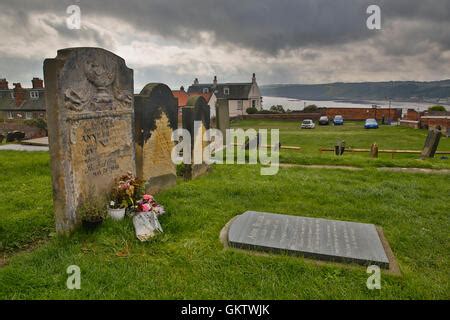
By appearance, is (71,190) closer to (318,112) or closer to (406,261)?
(406,261)

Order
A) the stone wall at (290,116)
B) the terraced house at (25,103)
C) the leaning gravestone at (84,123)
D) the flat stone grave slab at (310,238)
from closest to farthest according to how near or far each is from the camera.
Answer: the flat stone grave slab at (310,238), the leaning gravestone at (84,123), the terraced house at (25,103), the stone wall at (290,116)

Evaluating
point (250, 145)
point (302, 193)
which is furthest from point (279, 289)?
point (250, 145)

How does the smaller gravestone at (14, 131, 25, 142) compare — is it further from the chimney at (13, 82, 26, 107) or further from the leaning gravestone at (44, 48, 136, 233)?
the chimney at (13, 82, 26, 107)

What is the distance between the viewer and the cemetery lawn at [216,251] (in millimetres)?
3377

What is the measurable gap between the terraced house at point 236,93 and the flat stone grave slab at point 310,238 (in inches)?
1775

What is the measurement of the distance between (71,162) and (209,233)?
2.16 m

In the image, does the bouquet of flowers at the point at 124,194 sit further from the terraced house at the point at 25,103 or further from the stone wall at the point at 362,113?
the stone wall at the point at 362,113

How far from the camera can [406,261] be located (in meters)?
4.12

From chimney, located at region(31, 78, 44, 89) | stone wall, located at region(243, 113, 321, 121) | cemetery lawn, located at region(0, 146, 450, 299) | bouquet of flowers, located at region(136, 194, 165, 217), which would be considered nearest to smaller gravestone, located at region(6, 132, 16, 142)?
cemetery lawn, located at region(0, 146, 450, 299)

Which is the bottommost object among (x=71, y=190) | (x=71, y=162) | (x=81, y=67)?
(x=71, y=190)

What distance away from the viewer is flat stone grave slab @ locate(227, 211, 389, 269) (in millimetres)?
4008

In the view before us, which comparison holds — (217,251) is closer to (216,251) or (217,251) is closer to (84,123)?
(216,251)

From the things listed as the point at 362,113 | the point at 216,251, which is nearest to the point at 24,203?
the point at 216,251

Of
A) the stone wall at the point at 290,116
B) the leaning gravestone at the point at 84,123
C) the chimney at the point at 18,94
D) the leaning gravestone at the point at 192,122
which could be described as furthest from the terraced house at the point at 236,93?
the leaning gravestone at the point at 84,123
